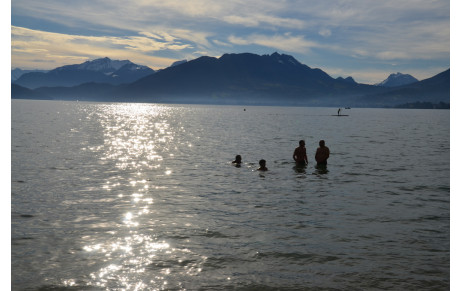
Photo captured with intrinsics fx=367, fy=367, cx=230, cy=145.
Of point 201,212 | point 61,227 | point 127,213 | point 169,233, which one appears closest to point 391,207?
point 201,212

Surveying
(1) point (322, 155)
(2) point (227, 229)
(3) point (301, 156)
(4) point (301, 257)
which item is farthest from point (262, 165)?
(4) point (301, 257)

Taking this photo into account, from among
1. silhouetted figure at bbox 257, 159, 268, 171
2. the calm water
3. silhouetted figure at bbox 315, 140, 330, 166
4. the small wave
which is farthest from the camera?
silhouetted figure at bbox 315, 140, 330, 166

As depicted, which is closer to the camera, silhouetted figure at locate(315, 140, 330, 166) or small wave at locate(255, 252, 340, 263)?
small wave at locate(255, 252, 340, 263)

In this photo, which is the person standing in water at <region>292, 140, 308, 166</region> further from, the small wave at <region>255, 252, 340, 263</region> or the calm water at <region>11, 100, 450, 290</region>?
the small wave at <region>255, 252, 340, 263</region>

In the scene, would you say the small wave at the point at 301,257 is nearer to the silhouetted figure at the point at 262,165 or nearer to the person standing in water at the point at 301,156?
the silhouetted figure at the point at 262,165

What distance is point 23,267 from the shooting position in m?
9.66

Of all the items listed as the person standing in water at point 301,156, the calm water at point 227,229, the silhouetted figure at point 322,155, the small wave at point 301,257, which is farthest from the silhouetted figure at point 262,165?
the small wave at point 301,257

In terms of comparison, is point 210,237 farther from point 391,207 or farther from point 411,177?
point 411,177

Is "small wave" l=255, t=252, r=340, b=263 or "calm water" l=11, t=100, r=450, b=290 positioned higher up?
"calm water" l=11, t=100, r=450, b=290

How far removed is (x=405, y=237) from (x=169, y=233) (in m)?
7.97

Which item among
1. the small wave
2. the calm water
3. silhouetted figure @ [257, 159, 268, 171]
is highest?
silhouetted figure @ [257, 159, 268, 171]

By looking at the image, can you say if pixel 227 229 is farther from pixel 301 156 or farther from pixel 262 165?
pixel 301 156

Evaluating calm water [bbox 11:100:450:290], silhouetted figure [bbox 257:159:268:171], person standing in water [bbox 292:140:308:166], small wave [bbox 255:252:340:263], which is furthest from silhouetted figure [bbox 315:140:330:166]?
small wave [bbox 255:252:340:263]

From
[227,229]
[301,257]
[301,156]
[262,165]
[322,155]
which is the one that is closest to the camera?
[301,257]
